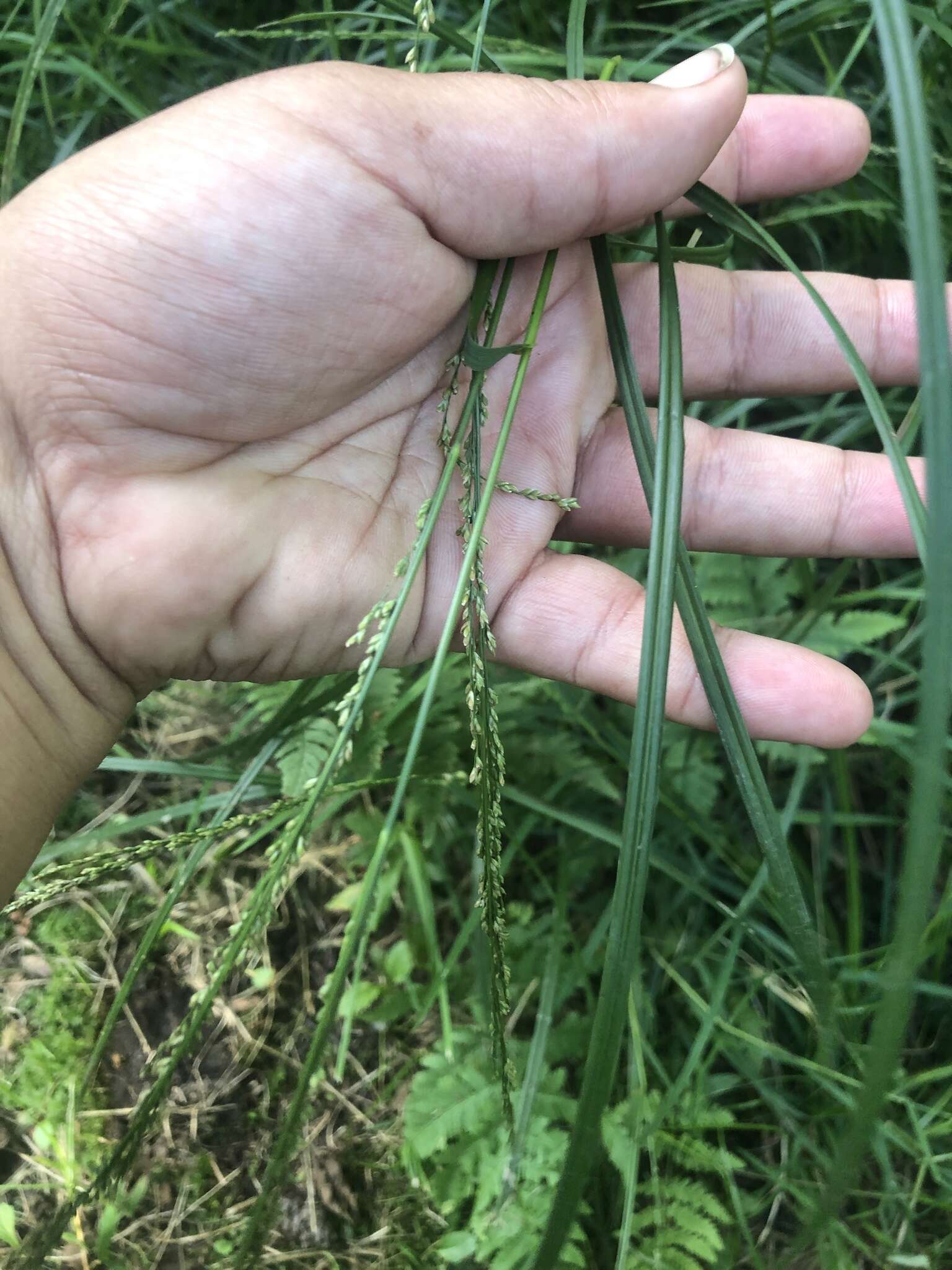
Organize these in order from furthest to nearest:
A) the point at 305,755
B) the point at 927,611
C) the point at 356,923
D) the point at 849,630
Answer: the point at 849,630 < the point at 305,755 < the point at 356,923 < the point at 927,611

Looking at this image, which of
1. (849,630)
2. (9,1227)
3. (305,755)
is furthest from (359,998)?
(849,630)

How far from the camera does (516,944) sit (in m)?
1.11

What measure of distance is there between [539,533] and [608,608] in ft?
0.38

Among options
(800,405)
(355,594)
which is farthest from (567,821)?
(800,405)

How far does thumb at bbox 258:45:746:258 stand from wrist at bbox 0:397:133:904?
0.44m

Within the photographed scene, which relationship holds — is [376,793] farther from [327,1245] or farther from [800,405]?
[800,405]

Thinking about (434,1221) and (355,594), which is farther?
(434,1221)

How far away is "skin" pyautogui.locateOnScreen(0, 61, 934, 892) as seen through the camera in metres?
0.74

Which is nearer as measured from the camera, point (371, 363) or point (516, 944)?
point (371, 363)

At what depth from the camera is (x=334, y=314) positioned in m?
0.78

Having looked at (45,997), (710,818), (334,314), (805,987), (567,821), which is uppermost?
(334,314)

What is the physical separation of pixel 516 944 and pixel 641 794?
2.06 ft

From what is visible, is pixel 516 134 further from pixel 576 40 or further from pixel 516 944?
pixel 516 944

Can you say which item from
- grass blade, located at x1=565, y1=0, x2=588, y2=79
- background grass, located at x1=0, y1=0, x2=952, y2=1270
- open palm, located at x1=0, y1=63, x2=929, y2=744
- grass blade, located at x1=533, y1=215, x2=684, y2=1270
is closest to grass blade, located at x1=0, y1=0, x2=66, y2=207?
open palm, located at x1=0, y1=63, x2=929, y2=744
